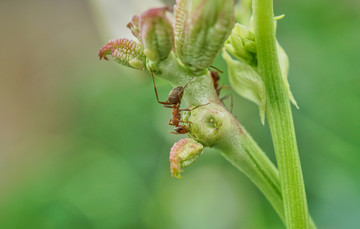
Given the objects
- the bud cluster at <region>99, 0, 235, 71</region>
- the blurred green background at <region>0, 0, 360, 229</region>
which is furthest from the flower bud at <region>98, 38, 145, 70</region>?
the blurred green background at <region>0, 0, 360, 229</region>

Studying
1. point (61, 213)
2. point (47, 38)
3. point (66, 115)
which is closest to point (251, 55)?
point (61, 213)

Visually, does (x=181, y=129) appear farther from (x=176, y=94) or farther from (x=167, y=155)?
(x=167, y=155)

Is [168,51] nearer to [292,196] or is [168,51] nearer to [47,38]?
[292,196]

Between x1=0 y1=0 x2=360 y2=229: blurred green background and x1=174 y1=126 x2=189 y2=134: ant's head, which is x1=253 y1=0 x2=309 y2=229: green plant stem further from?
x1=0 y1=0 x2=360 y2=229: blurred green background

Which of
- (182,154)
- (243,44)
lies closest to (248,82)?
(243,44)

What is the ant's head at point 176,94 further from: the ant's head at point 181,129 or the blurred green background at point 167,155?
the blurred green background at point 167,155

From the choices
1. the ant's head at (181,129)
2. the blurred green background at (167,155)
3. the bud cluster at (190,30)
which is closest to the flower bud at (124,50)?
the bud cluster at (190,30)
